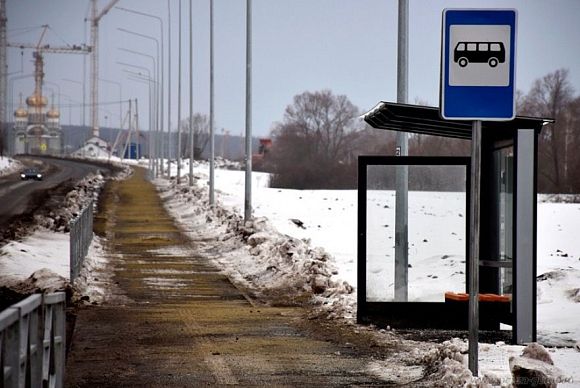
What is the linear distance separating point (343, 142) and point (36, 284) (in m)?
99.8

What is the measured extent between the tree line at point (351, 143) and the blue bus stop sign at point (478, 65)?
4214cm

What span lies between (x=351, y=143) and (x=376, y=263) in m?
103

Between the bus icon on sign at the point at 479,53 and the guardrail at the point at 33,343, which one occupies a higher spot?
the bus icon on sign at the point at 479,53

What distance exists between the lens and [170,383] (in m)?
10.6

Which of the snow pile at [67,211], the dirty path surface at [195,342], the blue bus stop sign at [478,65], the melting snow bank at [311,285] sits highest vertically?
the blue bus stop sign at [478,65]

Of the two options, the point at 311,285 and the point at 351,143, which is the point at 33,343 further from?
the point at 351,143

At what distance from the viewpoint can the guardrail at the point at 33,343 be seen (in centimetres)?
655

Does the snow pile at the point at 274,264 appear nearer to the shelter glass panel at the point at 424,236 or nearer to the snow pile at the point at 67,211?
the shelter glass panel at the point at 424,236

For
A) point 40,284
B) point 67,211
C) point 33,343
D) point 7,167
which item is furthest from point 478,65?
point 7,167

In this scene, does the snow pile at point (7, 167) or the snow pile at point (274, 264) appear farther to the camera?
the snow pile at point (7, 167)

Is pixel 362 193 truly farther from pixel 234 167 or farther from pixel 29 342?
pixel 234 167

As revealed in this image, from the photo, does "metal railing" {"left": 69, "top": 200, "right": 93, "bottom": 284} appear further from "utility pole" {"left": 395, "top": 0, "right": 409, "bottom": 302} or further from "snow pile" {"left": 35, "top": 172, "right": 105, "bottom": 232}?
"snow pile" {"left": 35, "top": 172, "right": 105, "bottom": 232}

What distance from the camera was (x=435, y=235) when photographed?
15461mm

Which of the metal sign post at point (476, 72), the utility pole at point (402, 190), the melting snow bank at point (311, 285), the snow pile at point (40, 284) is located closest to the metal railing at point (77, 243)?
the snow pile at point (40, 284)
